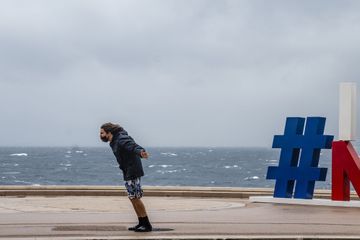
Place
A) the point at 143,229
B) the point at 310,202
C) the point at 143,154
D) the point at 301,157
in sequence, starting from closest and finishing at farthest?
the point at 143,154
the point at 143,229
the point at 310,202
the point at 301,157

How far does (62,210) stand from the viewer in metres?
18.9

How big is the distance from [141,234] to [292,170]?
8930mm

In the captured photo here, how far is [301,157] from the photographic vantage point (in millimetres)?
21328

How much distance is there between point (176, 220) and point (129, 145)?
9.56 feet

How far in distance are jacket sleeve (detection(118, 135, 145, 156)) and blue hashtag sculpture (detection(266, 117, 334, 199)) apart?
8338 mm

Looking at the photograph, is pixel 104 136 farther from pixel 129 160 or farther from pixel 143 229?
pixel 143 229

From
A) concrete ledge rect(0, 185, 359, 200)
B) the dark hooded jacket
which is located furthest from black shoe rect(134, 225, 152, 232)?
concrete ledge rect(0, 185, 359, 200)

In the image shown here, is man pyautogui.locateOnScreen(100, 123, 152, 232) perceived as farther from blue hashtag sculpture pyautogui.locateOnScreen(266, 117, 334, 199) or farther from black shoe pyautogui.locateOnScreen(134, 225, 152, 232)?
blue hashtag sculpture pyautogui.locateOnScreen(266, 117, 334, 199)

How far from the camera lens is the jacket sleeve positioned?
13497mm

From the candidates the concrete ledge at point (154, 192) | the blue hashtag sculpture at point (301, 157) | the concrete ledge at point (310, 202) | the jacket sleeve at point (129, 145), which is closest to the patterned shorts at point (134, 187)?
the jacket sleeve at point (129, 145)

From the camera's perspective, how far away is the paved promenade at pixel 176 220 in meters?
13.2

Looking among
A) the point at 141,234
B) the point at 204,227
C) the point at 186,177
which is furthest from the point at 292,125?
the point at 186,177

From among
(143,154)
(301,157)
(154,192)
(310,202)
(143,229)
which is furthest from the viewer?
(154,192)

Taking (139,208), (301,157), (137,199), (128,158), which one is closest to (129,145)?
(128,158)
